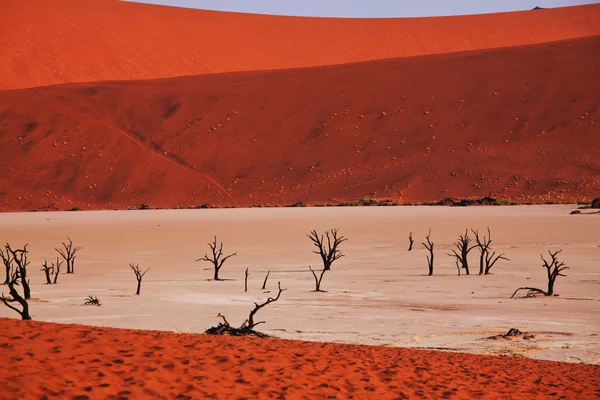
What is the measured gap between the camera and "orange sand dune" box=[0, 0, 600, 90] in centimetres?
7225

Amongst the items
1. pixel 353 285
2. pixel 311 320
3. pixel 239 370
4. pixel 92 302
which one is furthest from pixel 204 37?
pixel 239 370

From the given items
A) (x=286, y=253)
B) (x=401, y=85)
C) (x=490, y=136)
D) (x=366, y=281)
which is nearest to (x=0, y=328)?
(x=366, y=281)

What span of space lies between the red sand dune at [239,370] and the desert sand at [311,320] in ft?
0.05

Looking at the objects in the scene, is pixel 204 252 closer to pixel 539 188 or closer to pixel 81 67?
pixel 539 188

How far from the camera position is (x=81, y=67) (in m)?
71.2

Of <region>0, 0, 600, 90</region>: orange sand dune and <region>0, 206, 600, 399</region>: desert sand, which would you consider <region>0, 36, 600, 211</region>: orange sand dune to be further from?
<region>0, 206, 600, 399</region>: desert sand

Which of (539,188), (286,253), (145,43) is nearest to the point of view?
(286,253)

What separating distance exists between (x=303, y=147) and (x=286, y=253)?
29.6m

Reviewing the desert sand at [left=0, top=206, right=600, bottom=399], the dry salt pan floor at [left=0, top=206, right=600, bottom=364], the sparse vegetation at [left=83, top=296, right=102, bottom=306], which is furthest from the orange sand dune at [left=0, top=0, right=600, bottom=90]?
the sparse vegetation at [left=83, top=296, right=102, bottom=306]

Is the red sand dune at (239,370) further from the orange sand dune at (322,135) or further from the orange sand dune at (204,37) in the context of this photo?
the orange sand dune at (204,37)

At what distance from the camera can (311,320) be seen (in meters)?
10.0

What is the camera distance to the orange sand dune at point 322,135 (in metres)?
42.5

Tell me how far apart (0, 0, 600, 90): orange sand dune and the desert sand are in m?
50.7

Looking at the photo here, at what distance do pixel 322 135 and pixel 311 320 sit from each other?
39.1 meters
